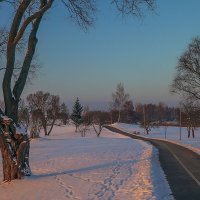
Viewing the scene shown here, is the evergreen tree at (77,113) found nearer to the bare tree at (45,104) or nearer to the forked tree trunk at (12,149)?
the bare tree at (45,104)

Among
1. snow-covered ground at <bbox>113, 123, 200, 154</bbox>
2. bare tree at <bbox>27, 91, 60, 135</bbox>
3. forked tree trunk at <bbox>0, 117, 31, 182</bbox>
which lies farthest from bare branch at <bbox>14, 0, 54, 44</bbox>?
bare tree at <bbox>27, 91, 60, 135</bbox>

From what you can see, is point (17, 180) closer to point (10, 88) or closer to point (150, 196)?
point (10, 88)

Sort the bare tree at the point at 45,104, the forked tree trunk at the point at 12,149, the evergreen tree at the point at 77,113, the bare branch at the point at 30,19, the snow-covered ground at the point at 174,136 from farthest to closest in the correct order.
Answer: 1. the evergreen tree at the point at 77,113
2. the bare tree at the point at 45,104
3. the snow-covered ground at the point at 174,136
4. the bare branch at the point at 30,19
5. the forked tree trunk at the point at 12,149

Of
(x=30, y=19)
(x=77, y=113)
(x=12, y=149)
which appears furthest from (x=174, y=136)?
(x=30, y=19)

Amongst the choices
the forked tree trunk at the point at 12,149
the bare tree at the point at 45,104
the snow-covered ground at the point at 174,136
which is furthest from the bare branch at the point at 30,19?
the bare tree at the point at 45,104

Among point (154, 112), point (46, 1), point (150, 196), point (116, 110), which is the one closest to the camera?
point (150, 196)

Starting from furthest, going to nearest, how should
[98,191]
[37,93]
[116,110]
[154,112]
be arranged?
[154,112]
[116,110]
[37,93]
[98,191]

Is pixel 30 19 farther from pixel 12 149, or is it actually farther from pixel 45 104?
pixel 45 104

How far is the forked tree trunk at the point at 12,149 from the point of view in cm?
1612

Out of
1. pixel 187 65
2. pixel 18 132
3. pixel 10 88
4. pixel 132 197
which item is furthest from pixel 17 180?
pixel 187 65

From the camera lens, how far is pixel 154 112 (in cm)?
18488

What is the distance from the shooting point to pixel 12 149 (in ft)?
53.7

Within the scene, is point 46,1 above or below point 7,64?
above

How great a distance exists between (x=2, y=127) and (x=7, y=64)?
7.39ft
